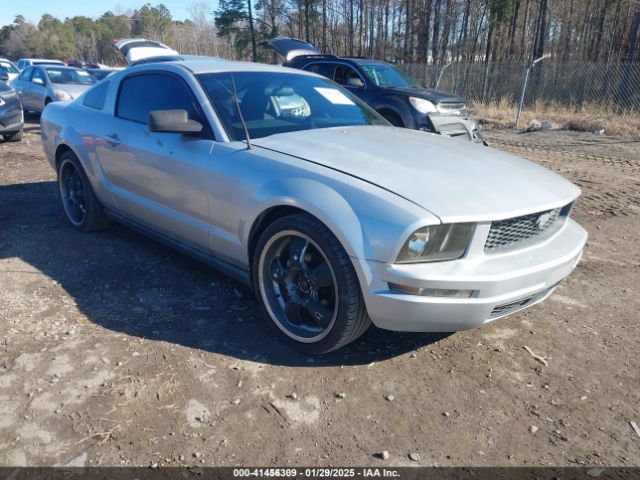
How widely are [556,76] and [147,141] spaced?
1971cm

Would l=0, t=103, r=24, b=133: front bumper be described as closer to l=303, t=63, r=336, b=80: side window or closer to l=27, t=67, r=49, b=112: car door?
l=27, t=67, r=49, b=112: car door

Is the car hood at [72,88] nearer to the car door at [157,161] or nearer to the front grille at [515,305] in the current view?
the car door at [157,161]

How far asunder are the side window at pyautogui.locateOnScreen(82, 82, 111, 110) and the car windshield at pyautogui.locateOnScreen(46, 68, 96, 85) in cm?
1018

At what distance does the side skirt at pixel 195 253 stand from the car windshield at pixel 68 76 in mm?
11067

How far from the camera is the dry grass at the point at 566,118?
1418cm

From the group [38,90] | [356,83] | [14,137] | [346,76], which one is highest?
[346,76]

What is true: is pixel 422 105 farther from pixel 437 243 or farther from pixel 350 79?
pixel 437 243

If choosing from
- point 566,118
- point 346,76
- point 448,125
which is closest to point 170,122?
point 448,125

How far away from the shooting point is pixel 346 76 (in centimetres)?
1033

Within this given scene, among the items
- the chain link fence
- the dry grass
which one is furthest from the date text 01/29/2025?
the chain link fence

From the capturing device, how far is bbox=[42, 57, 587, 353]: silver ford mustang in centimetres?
264

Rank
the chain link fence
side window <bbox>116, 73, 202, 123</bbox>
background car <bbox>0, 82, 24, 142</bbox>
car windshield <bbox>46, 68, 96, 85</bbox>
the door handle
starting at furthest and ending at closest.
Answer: the chain link fence, car windshield <bbox>46, 68, 96, 85</bbox>, background car <bbox>0, 82, 24, 142</bbox>, the door handle, side window <bbox>116, 73, 202, 123</bbox>

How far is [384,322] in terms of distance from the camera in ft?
9.05

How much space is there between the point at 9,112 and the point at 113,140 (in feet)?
24.9
